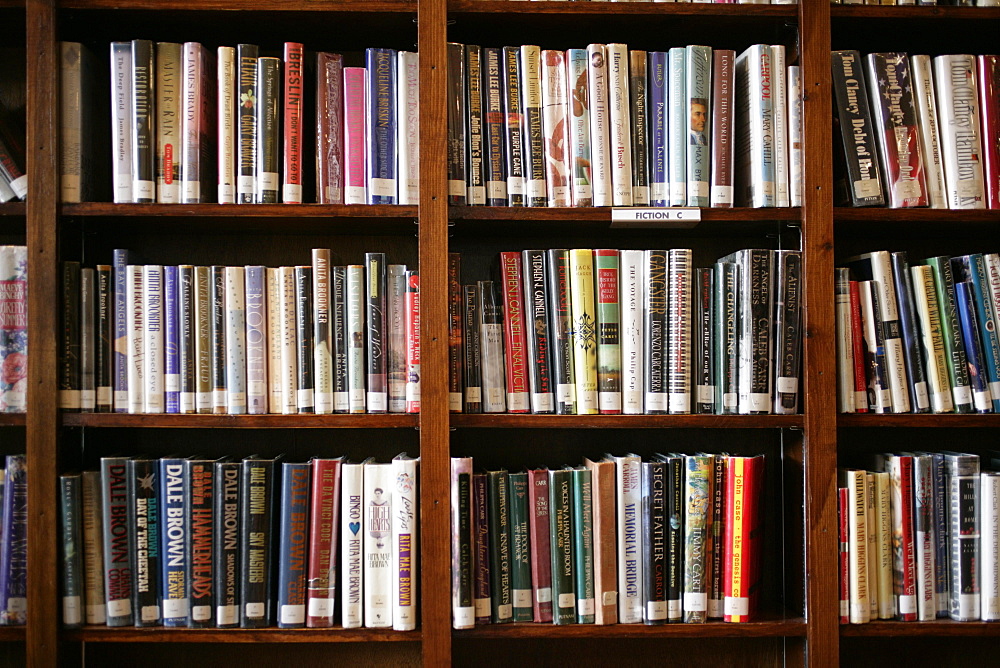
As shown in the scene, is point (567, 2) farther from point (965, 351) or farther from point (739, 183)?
point (965, 351)

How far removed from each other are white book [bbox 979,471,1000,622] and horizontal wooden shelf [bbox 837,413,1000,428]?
0.35 ft

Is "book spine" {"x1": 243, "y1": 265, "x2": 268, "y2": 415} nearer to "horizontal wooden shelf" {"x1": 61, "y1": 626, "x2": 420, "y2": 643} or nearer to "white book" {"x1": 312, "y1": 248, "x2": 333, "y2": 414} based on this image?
"white book" {"x1": 312, "y1": 248, "x2": 333, "y2": 414}

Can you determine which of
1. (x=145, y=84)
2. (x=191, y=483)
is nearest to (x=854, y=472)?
(x=191, y=483)

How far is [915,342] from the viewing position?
4.50 ft

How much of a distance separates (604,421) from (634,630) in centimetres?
40

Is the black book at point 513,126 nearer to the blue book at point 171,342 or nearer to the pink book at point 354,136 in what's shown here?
the pink book at point 354,136

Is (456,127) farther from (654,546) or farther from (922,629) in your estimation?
(922,629)

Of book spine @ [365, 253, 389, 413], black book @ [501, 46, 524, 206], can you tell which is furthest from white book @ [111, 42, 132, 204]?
black book @ [501, 46, 524, 206]

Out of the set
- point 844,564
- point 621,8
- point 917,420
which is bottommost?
point 844,564

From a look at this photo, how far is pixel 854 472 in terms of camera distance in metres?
1.35

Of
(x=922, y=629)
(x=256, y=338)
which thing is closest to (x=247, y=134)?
(x=256, y=338)

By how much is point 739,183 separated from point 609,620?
903 millimetres

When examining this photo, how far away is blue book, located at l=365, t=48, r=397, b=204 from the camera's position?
1.34 metres

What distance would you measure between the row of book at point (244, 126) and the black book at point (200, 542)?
52cm
